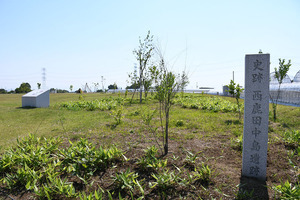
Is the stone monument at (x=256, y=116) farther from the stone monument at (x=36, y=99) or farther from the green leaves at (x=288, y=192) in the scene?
the stone monument at (x=36, y=99)

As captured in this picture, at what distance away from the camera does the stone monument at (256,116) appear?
305 centimetres

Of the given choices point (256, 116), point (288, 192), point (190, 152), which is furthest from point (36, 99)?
point (288, 192)

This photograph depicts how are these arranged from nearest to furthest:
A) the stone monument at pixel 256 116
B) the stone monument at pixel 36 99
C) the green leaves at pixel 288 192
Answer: the green leaves at pixel 288 192
the stone monument at pixel 256 116
the stone monument at pixel 36 99

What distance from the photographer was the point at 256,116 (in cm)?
314

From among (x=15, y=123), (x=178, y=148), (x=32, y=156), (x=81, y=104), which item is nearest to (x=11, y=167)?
(x=32, y=156)

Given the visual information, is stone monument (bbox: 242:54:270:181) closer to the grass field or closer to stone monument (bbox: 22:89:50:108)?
the grass field

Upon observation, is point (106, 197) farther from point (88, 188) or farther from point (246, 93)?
point (246, 93)

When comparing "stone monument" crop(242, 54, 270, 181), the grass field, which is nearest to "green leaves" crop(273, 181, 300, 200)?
the grass field

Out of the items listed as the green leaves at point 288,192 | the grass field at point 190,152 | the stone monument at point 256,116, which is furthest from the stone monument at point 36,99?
the green leaves at point 288,192

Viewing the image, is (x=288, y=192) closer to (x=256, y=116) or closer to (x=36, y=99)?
(x=256, y=116)

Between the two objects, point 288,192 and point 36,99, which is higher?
point 36,99

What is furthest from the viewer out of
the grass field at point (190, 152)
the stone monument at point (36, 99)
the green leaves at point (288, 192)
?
the stone monument at point (36, 99)

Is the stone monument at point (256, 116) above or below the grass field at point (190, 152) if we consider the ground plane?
above

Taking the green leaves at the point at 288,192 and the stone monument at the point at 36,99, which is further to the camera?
the stone monument at the point at 36,99
